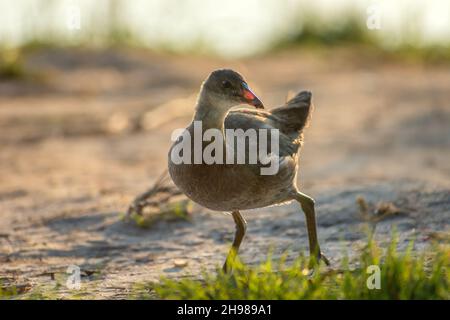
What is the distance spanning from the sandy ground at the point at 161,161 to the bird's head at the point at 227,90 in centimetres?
99

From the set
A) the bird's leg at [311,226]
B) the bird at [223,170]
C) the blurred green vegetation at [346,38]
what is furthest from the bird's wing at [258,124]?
the blurred green vegetation at [346,38]

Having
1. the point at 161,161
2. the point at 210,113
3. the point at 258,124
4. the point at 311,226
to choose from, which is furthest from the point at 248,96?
the point at 161,161

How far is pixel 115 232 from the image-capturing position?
21.4 feet

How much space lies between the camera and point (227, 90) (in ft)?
16.1

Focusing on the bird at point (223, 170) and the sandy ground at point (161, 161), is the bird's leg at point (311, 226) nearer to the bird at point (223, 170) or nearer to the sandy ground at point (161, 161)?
the bird at point (223, 170)

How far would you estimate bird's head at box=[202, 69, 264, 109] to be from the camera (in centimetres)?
490

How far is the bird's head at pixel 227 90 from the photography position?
4.90 metres

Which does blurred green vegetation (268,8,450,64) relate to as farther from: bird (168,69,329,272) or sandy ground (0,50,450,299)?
bird (168,69,329,272)

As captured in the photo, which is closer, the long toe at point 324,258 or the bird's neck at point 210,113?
the bird's neck at point 210,113

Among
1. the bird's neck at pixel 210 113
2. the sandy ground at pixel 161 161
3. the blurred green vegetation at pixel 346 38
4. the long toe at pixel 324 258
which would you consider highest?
the bird's neck at pixel 210 113
